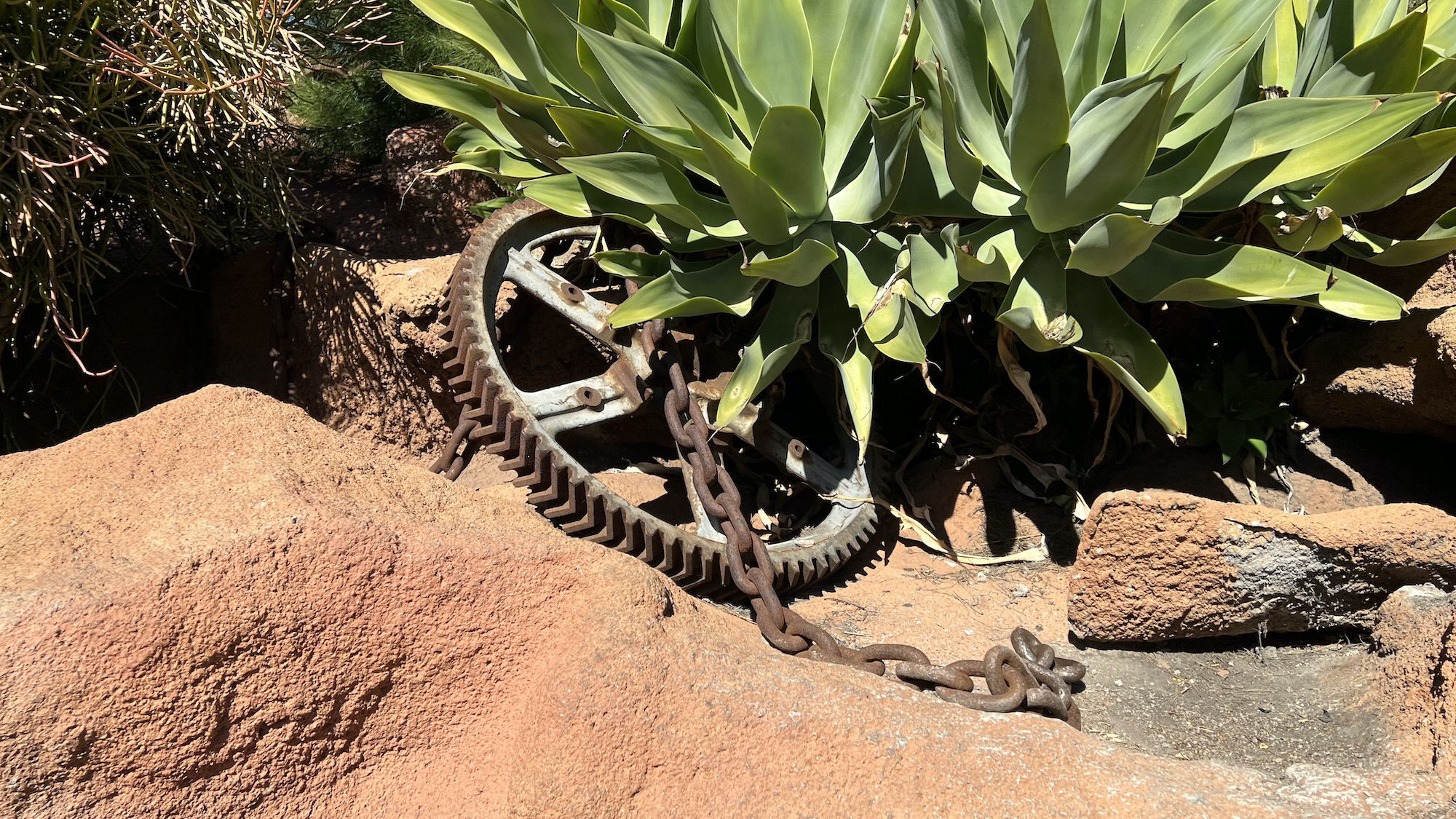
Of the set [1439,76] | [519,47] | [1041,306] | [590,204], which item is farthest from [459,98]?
[1439,76]

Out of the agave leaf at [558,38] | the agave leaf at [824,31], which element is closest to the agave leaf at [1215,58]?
the agave leaf at [824,31]

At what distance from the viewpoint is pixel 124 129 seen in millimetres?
2158

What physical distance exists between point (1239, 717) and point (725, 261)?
132cm

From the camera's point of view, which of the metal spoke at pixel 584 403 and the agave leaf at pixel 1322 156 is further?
the metal spoke at pixel 584 403

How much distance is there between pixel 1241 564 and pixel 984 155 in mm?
947

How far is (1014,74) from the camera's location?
1684 mm

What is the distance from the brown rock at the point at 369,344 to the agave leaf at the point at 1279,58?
216 cm

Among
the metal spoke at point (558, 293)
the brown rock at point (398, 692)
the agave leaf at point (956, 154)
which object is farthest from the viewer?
the metal spoke at point (558, 293)

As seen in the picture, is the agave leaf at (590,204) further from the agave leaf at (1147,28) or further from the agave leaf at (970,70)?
the agave leaf at (1147,28)

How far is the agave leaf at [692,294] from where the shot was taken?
1933 millimetres

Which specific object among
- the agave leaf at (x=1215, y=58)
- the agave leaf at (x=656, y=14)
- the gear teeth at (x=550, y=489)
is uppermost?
the agave leaf at (x=1215, y=58)

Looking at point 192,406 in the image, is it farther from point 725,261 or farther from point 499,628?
point 725,261

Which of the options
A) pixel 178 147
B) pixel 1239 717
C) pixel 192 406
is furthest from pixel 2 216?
pixel 1239 717

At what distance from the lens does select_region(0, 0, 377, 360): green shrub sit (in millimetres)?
1963
